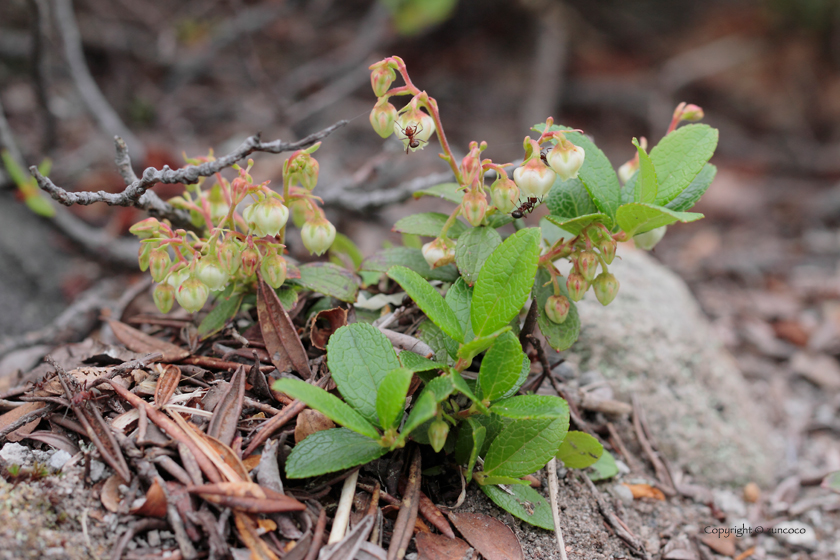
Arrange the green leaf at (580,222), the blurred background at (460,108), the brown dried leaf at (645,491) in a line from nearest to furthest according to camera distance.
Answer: the green leaf at (580,222) < the brown dried leaf at (645,491) < the blurred background at (460,108)

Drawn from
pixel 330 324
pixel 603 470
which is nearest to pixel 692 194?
pixel 603 470

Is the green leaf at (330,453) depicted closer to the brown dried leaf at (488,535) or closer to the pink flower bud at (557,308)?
the brown dried leaf at (488,535)

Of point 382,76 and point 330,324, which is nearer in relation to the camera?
point 382,76

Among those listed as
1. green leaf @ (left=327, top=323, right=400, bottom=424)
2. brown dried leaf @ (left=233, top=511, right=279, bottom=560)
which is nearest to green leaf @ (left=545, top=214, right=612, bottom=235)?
green leaf @ (left=327, top=323, right=400, bottom=424)

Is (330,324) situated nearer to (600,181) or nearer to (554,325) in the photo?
(554,325)

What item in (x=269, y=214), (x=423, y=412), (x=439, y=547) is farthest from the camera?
(x=269, y=214)

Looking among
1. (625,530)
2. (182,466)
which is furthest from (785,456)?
(182,466)

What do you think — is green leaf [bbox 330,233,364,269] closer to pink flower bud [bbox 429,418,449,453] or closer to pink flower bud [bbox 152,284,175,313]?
pink flower bud [bbox 152,284,175,313]

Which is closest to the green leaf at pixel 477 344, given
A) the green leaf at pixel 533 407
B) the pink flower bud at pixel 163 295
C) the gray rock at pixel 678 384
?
the green leaf at pixel 533 407
